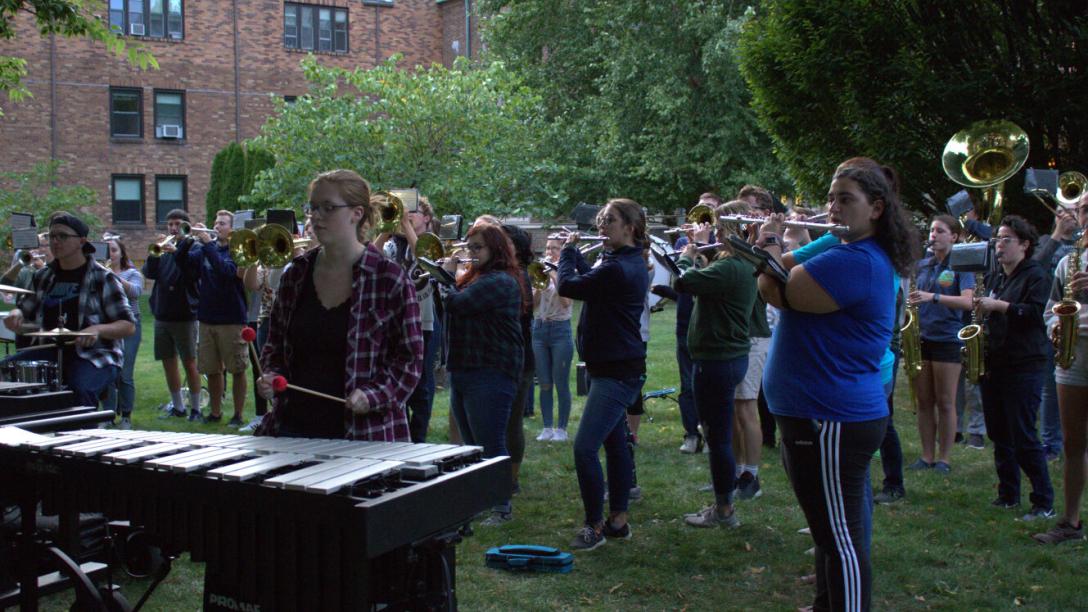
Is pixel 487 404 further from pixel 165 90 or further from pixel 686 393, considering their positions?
pixel 165 90

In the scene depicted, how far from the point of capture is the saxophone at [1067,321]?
6.04m

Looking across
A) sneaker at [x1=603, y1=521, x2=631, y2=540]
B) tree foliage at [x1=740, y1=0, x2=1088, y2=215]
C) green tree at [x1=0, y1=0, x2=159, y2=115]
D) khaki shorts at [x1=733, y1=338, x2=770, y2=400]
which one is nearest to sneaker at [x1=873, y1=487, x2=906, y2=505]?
khaki shorts at [x1=733, y1=338, x2=770, y2=400]

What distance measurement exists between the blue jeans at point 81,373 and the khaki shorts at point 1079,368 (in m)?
6.18

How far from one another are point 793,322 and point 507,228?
3.69 m

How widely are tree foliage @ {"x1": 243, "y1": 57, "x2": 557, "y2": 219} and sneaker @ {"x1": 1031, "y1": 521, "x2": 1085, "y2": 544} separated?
17677mm

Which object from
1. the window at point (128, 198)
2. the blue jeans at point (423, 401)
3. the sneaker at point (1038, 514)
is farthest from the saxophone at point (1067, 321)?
the window at point (128, 198)

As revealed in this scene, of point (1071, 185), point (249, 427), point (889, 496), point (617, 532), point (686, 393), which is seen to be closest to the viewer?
point (617, 532)

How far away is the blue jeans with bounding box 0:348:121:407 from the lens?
684cm

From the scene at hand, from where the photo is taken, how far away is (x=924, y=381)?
8.52 meters

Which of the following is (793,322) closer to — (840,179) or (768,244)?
(840,179)

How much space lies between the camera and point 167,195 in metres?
34.4

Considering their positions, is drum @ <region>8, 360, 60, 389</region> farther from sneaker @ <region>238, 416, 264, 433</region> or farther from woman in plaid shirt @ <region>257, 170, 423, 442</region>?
sneaker @ <region>238, 416, 264, 433</region>

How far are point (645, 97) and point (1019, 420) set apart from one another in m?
21.8

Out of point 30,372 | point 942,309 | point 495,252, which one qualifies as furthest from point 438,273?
point 942,309
